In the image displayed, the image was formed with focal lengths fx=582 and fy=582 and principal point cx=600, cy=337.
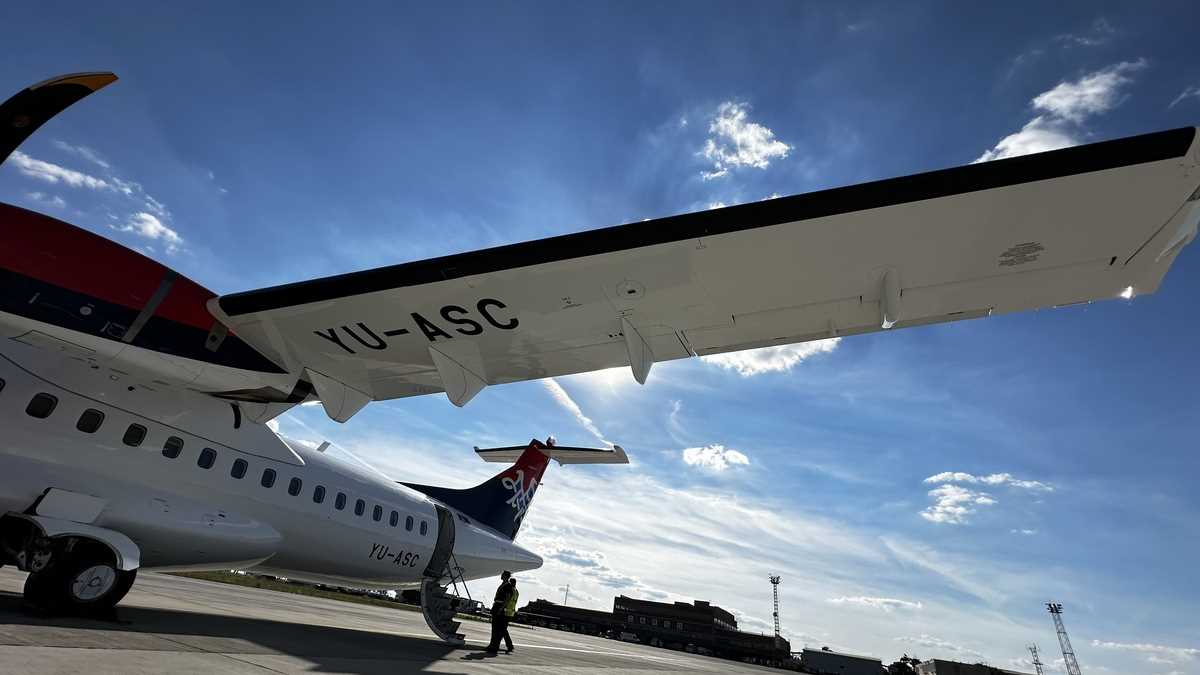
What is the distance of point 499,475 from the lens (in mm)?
17094

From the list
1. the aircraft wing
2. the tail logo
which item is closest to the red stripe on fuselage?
the aircraft wing

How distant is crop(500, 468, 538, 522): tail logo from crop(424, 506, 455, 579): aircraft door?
11.9 ft

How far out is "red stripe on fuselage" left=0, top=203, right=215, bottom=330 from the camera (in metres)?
5.39

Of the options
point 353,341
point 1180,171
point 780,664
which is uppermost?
point 1180,171

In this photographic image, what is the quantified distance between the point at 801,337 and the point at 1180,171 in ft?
9.97

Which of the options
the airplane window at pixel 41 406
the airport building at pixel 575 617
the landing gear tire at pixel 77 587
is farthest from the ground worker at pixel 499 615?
the airport building at pixel 575 617

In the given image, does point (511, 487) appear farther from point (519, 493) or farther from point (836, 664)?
point (836, 664)

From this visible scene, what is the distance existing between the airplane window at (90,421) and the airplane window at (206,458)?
1.23 meters

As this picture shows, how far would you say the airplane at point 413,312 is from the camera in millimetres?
4477

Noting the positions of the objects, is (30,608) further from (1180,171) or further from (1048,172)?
(1180,171)

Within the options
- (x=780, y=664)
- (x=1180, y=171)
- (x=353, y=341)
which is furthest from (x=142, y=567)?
(x=780, y=664)

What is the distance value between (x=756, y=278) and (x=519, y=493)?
13.5 meters

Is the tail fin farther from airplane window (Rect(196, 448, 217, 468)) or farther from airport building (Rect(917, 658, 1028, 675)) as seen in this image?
airport building (Rect(917, 658, 1028, 675))

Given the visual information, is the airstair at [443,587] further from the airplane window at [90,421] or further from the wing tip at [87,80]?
the wing tip at [87,80]
